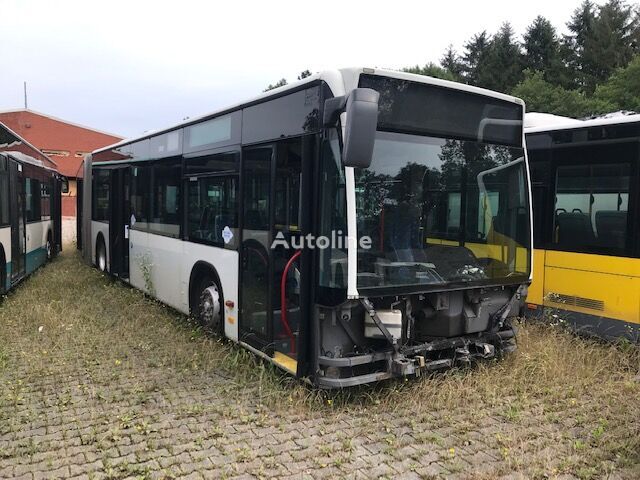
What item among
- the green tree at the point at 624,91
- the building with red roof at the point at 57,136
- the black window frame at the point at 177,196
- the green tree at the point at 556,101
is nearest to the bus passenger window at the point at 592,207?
the black window frame at the point at 177,196

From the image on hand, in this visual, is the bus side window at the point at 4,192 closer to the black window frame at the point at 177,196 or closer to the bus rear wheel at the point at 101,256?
the black window frame at the point at 177,196

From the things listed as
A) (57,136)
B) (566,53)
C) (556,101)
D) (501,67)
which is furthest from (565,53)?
(57,136)

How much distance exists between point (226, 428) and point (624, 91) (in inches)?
1259

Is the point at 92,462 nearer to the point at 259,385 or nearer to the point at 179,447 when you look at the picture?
the point at 179,447

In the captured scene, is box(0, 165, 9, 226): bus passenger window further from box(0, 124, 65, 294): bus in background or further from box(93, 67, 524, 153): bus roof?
box(93, 67, 524, 153): bus roof

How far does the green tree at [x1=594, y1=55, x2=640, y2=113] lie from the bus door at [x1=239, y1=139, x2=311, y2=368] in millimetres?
28538

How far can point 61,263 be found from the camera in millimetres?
14930

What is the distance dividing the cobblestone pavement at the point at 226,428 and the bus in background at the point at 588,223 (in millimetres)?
1921

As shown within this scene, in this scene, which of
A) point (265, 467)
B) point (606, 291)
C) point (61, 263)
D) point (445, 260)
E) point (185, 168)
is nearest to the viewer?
point (265, 467)

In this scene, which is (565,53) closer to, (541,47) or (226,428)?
(541,47)

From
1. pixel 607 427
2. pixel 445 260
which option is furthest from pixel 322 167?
pixel 607 427

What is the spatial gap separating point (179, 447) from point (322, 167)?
2.40 m

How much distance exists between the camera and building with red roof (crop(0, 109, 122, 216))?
38.6m

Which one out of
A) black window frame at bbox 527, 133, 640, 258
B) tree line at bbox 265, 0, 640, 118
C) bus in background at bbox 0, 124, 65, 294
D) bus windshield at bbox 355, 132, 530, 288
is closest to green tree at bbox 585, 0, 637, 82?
tree line at bbox 265, 0, 640, 118
